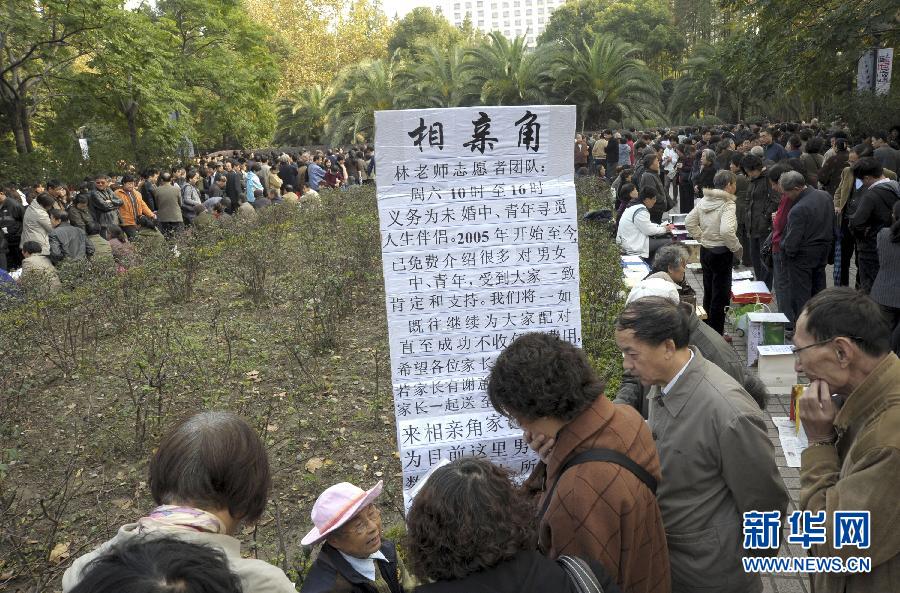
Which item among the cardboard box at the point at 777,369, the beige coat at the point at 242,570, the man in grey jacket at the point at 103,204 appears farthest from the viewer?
the man in grey jacket at the point at 103,204

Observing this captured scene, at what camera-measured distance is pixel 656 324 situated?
8.41ft

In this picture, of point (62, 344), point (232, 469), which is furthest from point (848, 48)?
point (232, 469)

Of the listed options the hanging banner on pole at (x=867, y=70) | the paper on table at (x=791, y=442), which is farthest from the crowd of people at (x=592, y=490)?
the hanging banner on pole at (x=867, y=70)

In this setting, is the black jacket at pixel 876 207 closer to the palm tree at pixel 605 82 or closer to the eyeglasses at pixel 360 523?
the eyeglasses at pixel 360 523

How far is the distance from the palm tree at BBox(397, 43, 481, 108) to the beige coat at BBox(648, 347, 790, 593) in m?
28.8

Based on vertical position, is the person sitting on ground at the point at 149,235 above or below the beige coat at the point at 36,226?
below

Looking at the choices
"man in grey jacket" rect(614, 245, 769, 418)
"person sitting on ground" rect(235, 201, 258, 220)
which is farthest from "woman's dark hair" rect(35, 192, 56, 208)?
"man in grey jacket" rect(614, 245, 769, 418)

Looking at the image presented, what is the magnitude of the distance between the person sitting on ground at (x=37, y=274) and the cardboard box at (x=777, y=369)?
693cm

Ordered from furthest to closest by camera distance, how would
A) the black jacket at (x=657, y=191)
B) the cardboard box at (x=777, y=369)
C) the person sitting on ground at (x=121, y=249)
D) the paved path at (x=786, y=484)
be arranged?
the person sitting on ground at (x=121, y=249) → the black jacket at (x=657, y=191) → the cardboard box at (x=777, y=369) → the paved path at (x=786, y=484)

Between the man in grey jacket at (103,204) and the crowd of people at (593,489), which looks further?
the man in grey jacket at (103,204)

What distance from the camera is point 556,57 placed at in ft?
95.9

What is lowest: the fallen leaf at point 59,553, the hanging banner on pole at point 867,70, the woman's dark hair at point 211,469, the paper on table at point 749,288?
the fallen leaf at point 59,553

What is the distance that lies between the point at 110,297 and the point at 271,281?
6.79ft

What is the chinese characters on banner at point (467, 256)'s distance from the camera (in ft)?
9.59
